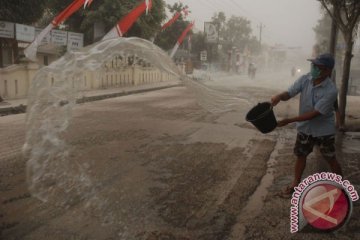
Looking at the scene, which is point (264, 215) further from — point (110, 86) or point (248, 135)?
point (110, 86)

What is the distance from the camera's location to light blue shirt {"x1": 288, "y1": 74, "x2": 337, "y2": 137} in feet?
15.0

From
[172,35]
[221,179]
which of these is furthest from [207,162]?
[172,35]

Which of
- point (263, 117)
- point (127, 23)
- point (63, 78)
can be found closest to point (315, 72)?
point (263, 117)

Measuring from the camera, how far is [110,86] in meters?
25.9

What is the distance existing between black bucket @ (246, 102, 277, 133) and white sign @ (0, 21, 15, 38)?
704 inches

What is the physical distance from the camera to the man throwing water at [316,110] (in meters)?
4.59

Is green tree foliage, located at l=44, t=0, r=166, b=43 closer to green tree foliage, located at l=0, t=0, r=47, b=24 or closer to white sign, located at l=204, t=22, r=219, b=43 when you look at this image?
green tree foliage, located at l=0, t=0, r=47, b=24

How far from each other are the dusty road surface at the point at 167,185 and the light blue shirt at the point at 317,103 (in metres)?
0.92

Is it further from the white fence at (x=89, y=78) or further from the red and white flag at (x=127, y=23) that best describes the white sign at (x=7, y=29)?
the red and white flag at (x=127, y=23)

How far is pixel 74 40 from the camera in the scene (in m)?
24.9

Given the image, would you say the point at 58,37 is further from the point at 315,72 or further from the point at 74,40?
the point at 315,72

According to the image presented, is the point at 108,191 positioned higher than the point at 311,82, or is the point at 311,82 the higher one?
the point at 311,82

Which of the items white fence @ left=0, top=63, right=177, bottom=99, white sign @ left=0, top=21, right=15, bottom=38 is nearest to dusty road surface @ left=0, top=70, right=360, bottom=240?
white fence @ left=0, top=63, right=177, bottom=99

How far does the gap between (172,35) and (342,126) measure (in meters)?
34.9
